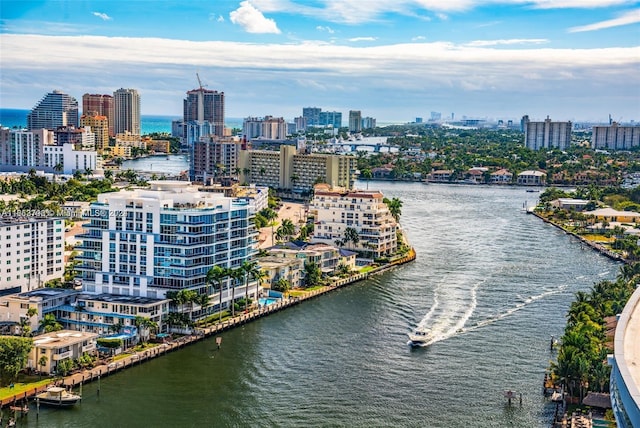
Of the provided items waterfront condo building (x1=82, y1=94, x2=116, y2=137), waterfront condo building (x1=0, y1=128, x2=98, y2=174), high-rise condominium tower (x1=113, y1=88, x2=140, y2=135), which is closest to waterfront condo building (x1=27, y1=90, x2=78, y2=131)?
waterfront condo building (x1=82, y1=94, x2=116, y2=137)

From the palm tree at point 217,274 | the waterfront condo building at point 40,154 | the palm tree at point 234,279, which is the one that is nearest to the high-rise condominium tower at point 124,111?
the waterfront condo building at point 40,154

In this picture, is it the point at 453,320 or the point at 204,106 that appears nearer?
the point at 453,320

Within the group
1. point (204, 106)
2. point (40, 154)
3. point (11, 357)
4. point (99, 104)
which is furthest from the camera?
point (204, 106)

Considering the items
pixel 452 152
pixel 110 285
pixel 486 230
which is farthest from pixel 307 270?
pixel 452 152

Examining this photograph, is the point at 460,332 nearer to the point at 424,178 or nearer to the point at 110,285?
the point at 110,285

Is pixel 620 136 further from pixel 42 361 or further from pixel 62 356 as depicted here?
pixel 42 361

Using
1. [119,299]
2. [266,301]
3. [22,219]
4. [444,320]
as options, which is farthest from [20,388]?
[444,320]

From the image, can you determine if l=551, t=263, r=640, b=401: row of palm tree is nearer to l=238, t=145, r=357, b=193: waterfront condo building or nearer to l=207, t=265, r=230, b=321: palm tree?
l=207, t=265, r=230, b=321: palm tree
